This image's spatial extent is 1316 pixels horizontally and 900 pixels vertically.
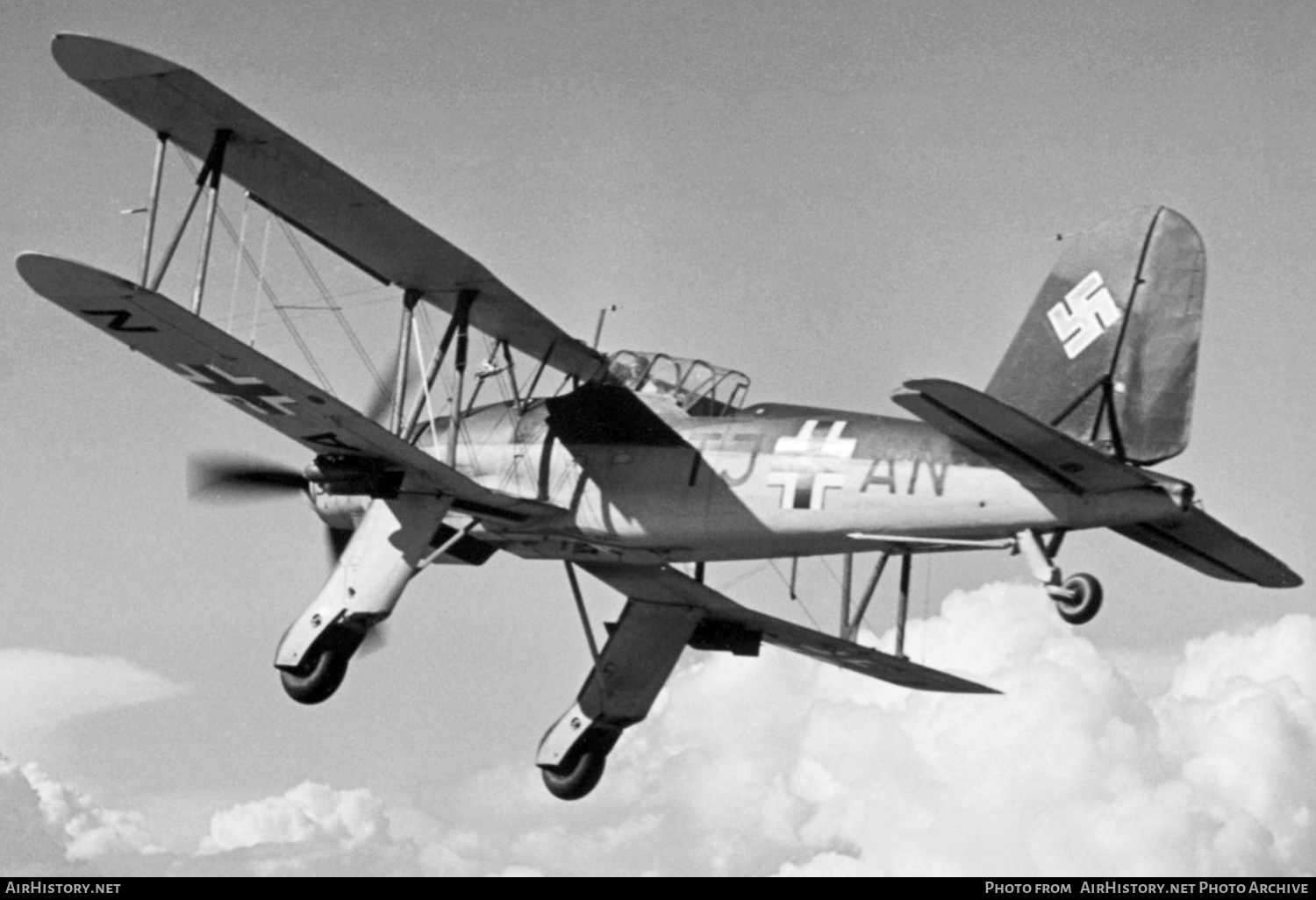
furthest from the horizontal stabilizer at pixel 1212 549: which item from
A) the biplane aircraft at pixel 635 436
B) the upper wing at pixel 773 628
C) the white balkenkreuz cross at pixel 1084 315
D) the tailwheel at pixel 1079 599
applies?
the upper wing at pixel 773 628

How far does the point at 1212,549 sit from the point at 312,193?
7.87 metres

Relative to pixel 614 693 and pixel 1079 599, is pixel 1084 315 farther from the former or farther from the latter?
pixel 614 693

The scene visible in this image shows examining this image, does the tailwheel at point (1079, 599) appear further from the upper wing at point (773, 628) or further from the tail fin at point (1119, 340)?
the upper wing at point (773, 628)

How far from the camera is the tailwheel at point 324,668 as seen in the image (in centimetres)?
1833

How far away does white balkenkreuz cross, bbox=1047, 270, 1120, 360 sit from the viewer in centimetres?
1656

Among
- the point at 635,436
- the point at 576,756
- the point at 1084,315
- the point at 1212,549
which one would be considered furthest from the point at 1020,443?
the point at 576,756

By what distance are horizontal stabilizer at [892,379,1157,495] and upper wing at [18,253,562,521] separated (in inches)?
162

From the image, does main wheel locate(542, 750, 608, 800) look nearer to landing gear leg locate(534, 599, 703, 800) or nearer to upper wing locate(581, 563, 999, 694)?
landing gear leg locate(534, 599, 703, 800)

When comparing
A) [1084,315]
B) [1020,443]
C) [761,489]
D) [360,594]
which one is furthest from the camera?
[360,594]

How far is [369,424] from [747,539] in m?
3.14

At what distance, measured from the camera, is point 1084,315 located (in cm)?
1673

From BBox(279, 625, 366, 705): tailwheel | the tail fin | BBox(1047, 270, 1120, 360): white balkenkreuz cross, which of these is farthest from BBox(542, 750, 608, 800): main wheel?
BBox(1047, 270, 1120, 360): white balkenkreuz cross

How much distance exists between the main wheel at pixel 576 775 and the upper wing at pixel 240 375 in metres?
3.56
